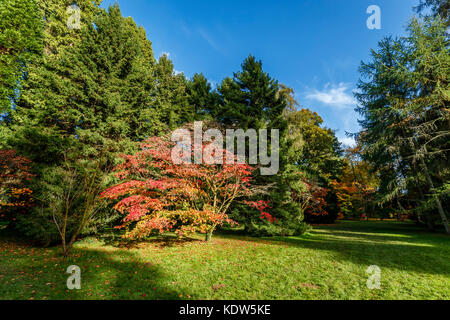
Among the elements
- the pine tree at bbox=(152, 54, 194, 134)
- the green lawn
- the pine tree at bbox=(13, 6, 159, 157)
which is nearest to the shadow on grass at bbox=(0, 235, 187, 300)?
the green lawn

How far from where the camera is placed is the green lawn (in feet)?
11.8

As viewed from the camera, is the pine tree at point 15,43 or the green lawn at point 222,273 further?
the pine tree at point 15,43

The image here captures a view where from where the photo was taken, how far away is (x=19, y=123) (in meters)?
10.5

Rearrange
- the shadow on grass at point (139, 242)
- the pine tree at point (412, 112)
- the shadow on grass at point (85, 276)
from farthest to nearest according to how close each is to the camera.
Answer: the pine tree at point (412, 112) < the shadow on grass at point (139, 242) < the shadow on grass at point (85, 276)

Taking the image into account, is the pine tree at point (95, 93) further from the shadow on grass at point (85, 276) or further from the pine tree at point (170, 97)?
the shadow on grass at point (85, 276)
